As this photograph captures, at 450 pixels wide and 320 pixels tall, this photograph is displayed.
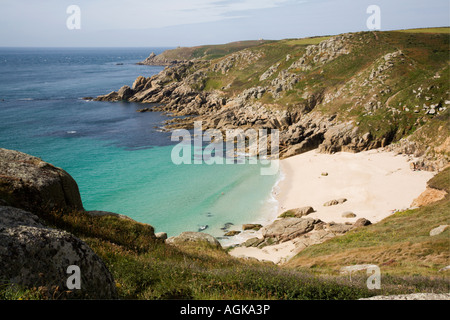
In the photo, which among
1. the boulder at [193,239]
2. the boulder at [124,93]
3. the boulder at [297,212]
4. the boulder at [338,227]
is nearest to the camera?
the boulder at [193,239]

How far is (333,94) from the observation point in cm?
6969

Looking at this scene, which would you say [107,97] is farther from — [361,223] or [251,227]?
[361,223]

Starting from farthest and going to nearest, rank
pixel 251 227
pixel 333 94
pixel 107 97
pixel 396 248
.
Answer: pixel 107 97
pixel 333 94
pixel 251 227
pixel 396 248

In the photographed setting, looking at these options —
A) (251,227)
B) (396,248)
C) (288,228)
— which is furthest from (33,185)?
(251,227)

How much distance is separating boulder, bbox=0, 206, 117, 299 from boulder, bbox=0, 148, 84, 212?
19.7 feet

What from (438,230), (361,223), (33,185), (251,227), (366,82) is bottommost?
(251,227)

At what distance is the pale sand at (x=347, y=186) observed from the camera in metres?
32.6

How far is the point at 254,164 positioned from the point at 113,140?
34.5 metres

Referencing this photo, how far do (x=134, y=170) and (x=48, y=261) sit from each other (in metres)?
47.5

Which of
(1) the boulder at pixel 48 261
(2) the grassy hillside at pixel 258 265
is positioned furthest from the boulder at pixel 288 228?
(1) the boulder at pixel 48 261

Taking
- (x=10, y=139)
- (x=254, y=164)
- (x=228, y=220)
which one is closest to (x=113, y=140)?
(x=10, y=139)

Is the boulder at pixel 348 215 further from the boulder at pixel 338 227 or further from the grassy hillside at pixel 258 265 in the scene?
the grassy hillside at pixel 258 265

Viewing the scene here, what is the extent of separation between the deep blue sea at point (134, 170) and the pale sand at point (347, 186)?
13.2 feet

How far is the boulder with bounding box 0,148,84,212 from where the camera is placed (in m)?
11.9
